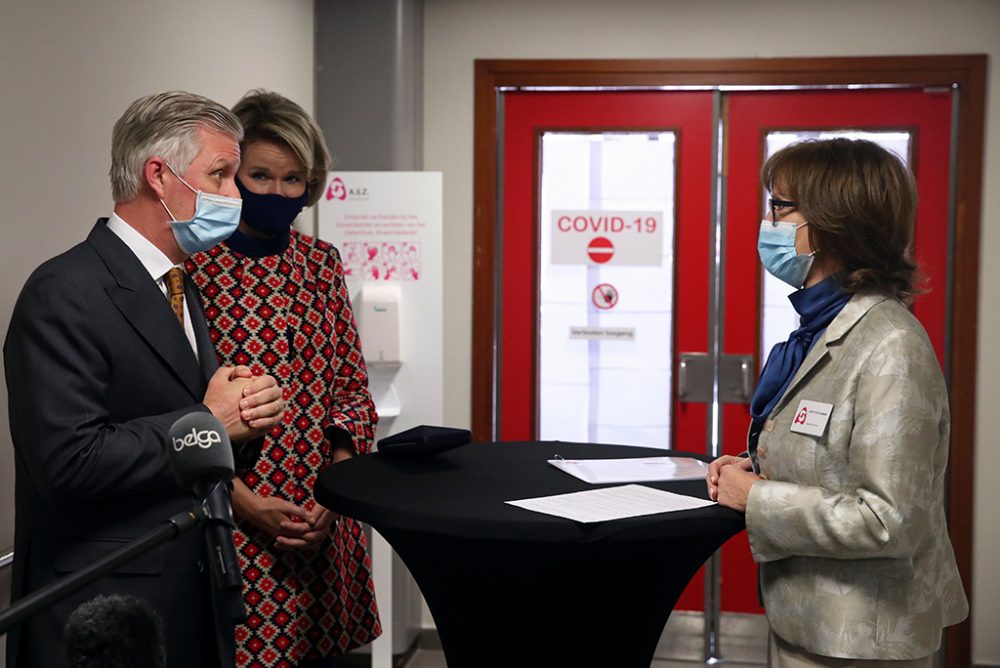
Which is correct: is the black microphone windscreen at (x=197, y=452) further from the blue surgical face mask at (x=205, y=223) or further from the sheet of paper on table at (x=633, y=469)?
the sheet of paper on table at (x=633, y=469)

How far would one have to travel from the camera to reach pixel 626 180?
13.5 feet

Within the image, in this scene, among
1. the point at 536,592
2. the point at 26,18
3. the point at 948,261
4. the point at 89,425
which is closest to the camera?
the point at 89,425

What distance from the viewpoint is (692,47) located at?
13.1 ft

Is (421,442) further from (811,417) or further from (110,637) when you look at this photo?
(110,637)

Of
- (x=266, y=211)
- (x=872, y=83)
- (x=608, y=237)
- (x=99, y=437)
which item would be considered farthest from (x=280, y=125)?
(x=872, y=83)

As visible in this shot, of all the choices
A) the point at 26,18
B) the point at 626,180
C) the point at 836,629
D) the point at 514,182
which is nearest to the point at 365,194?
the point at 514,182

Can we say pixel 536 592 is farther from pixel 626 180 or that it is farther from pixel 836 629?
pixel 626 180

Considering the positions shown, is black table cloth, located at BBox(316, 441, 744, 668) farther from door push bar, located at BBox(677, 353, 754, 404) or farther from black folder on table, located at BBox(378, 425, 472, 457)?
door push bar, located at BBox(677, 353, 754, 404)

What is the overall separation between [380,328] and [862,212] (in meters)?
2.13

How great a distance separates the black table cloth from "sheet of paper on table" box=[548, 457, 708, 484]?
33 mm

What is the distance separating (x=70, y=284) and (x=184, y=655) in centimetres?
62

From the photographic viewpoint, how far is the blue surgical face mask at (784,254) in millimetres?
1817

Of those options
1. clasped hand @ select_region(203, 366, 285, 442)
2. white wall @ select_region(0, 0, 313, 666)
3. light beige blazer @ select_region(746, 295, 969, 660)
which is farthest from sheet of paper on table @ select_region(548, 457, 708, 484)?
white wall @ select_region(0, 0, 313, 666)

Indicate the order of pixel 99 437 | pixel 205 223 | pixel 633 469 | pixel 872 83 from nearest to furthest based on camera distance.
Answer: pixel 99 437
pixel 205 223
pixel 633 469
pixel 872 83
